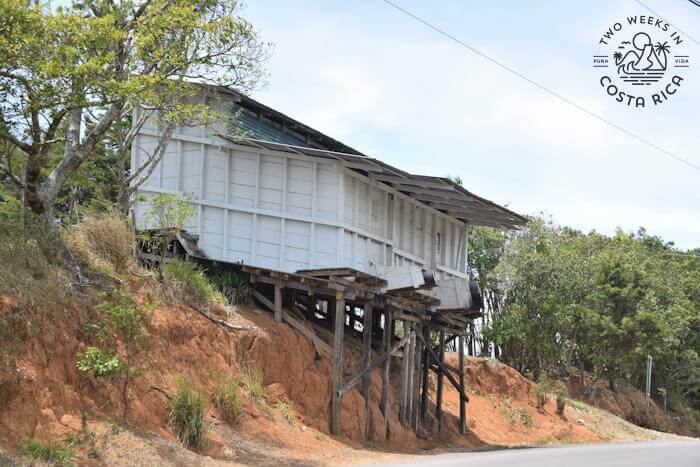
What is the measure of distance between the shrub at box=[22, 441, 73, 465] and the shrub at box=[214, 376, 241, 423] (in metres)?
5.47

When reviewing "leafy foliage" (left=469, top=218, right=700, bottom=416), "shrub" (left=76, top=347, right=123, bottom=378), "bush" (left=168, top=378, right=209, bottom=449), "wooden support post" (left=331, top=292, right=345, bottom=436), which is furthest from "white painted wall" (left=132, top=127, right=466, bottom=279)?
"leafy foliage" (left=469, top=218, right=700, bottom=416)

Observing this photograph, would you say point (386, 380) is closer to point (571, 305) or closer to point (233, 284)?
point (233, 284)

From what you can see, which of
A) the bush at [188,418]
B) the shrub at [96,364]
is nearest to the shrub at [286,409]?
the bush at [188,418]

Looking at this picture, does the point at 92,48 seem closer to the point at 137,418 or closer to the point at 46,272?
the point at 46,272

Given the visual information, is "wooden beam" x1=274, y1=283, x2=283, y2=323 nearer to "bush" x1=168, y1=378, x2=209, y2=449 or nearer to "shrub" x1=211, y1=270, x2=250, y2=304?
"shrub" x1=211, y1=270, x2=250, y2=304

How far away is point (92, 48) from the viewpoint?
16.3 m

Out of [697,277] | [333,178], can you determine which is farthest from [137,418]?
[697,277]

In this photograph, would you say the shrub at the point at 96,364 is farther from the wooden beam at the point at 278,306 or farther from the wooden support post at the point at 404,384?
the wooden support post at the point at 404,384

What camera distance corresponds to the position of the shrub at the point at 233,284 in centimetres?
2327

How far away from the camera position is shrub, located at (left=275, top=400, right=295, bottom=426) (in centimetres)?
2125

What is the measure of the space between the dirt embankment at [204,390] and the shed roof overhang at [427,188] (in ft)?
14.5

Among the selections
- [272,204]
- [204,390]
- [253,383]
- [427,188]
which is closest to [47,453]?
[204,390]

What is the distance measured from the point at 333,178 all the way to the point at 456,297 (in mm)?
6070

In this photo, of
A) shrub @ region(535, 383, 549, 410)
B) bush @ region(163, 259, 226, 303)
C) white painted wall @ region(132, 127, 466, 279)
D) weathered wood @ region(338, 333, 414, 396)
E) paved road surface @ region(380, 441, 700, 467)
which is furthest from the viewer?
shrub @ region(535, 383, 549, 410)
